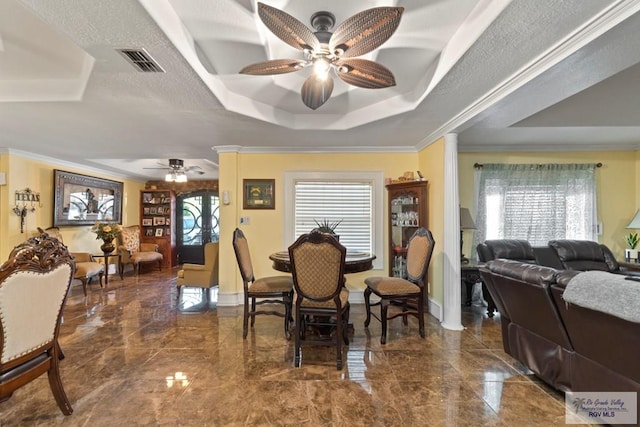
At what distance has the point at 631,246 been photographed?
13.7 feet

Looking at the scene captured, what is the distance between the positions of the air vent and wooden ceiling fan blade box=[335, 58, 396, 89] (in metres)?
1.25

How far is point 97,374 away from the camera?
2.32 m

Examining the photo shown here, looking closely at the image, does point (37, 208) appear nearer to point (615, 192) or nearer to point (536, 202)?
point (536, 202)

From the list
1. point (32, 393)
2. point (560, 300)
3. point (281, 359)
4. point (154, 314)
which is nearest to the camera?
point (560, 300)

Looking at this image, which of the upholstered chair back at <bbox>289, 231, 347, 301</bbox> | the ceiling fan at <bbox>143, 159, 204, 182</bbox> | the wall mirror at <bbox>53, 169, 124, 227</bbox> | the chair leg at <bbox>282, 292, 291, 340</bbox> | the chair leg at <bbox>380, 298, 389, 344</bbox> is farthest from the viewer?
the ceiling fan at <bbox>143, 159, 204, 182</bbox>

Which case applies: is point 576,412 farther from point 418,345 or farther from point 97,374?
point 97,374

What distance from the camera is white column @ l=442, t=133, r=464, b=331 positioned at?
10.8 feet

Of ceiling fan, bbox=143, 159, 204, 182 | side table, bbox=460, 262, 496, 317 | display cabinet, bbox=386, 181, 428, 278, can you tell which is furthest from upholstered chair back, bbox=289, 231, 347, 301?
ceiling fan, bbox=143, 159, 204, 182

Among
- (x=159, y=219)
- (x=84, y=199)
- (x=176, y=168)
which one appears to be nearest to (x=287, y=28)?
(x=176, y=168)

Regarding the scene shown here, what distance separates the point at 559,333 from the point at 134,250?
25.6ft

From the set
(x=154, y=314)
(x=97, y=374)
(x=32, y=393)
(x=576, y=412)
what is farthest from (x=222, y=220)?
(x=576, y=412)

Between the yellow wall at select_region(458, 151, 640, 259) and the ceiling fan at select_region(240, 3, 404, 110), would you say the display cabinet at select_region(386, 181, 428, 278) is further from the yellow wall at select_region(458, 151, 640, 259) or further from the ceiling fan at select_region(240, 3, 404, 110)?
the ceiling fan at select_region(240, 3, 404, 110)

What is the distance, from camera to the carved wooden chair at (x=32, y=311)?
1.49 metres

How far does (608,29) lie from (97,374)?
4.13 metres
